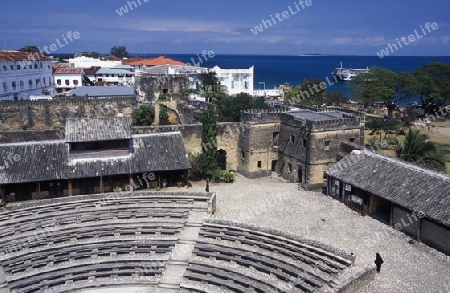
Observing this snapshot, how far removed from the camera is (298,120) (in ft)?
108

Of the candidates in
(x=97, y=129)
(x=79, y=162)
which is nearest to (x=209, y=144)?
(x=97, y=129)

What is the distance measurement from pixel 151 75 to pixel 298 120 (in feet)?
70.5

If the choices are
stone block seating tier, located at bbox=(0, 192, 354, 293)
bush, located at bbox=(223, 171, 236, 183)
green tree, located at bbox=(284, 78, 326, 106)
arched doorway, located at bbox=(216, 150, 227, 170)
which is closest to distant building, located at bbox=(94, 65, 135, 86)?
green tree, located at bbox=(284, 78, 326, 106)

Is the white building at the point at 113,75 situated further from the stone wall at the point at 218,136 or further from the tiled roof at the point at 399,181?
the tiled roof at the point at 399,181

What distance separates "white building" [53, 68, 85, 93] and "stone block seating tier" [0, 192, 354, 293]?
2176 inches

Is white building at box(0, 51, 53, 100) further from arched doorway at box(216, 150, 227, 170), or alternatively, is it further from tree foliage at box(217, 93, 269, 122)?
arched doorway at box(216, 150, 227, 170)

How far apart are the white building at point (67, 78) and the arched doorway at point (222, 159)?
159ft

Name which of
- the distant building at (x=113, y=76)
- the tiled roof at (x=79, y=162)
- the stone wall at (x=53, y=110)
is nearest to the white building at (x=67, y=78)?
the distant building at (x=113, y=76)

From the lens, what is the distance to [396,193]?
24.5m

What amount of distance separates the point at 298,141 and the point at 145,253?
16495 millimetres

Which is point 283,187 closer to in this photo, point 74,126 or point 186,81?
Result: point 74,126

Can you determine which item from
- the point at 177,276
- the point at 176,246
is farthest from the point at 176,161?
the point at 177,276

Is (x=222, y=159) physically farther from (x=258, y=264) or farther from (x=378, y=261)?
(x=378, y=261)

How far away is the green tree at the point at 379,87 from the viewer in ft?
207
